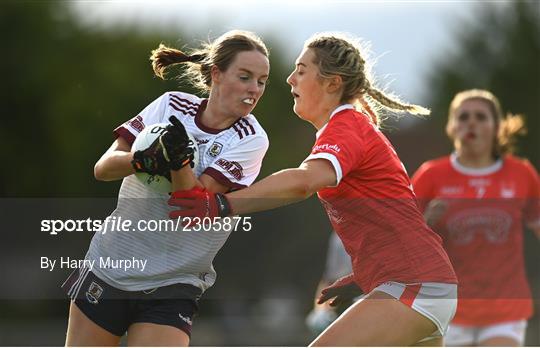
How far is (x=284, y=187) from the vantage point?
429cm

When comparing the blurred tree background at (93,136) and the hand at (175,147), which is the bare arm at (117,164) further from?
the blurred tree background at (93,136)

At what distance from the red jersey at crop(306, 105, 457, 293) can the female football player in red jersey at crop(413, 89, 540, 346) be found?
106 inches

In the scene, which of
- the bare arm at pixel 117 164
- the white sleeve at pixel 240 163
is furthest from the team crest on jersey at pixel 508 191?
the bare arm at pixel 117 164

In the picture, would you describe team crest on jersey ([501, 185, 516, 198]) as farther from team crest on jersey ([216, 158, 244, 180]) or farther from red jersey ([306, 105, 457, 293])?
team crest on jersey ([216, 158, 244, 180])

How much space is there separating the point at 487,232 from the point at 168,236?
11.3 feet

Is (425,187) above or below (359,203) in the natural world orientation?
above

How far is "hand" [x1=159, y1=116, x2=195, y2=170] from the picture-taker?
4.40 meters

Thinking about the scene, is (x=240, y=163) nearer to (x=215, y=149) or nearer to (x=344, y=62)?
(x=215, y=149)

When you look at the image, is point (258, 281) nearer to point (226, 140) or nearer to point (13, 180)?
point (13, 180)

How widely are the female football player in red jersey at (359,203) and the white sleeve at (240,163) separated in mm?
259

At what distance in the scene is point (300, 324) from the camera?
22.0 m

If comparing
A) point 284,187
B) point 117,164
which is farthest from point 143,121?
point 284,187

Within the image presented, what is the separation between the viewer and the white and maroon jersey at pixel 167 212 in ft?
15.8

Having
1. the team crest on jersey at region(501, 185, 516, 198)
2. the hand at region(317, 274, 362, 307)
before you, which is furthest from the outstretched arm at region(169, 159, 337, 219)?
the team crest on jersey at region(501, 185, 516, 198)
